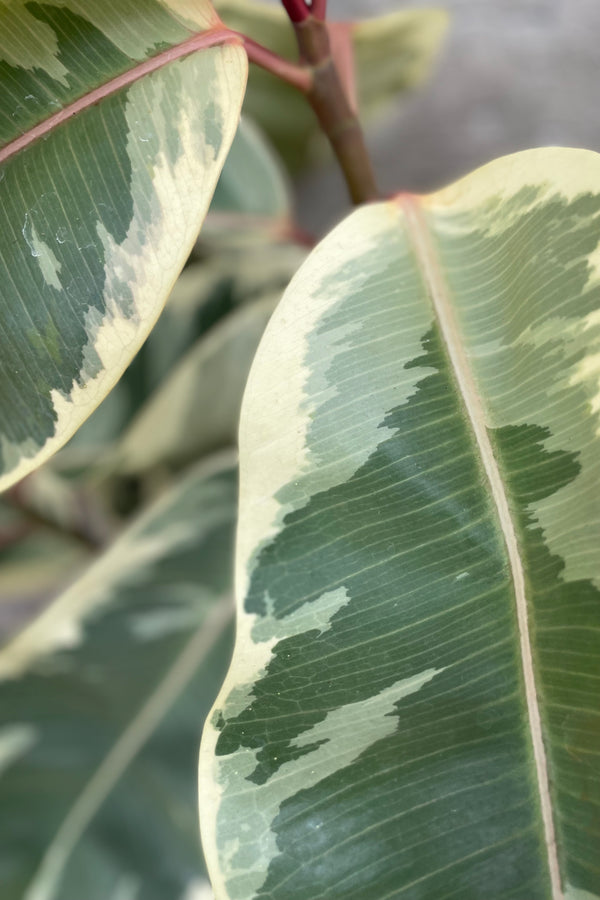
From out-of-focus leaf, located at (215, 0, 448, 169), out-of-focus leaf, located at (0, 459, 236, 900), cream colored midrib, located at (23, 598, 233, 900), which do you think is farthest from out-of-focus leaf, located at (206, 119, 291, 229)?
cream colored midrib, located at (23, 598, 233, 900)

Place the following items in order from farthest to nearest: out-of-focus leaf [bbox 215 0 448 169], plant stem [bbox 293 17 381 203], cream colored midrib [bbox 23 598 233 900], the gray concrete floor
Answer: the gray concrete floor
out-of-focus leaf [bbox 215 0 448 169]
cream colored midrib [bbox 23 598 233 900]
plant stem [bbox 293 17 381 203]

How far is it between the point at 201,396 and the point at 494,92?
0.63 m

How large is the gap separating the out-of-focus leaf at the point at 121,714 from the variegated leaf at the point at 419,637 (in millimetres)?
352

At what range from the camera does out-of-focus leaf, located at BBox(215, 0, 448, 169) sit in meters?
0.71

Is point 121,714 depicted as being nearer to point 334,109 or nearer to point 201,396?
point 201,396

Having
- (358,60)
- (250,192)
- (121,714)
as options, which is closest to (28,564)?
(121,714)

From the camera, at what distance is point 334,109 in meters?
0.44

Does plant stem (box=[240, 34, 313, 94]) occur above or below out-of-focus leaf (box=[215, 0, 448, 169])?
below

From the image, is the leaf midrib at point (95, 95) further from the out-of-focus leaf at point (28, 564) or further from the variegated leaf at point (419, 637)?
the out-of-focus leaf at point (28, 564)

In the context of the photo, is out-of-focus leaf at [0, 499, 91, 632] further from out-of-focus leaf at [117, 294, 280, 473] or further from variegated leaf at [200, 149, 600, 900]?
variegated leaf at [200, 149, 600, 900]

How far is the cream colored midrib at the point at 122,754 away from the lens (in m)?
0.60

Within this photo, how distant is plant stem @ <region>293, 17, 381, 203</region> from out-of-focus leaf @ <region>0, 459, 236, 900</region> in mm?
358

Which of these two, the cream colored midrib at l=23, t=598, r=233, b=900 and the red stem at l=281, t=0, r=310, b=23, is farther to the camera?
the cream colored midrib at l=23, t=598, r=233, b=900

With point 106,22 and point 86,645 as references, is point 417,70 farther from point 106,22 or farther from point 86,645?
point 86,645
